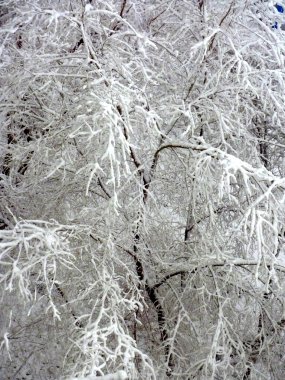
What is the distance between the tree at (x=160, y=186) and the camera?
388 centimetres

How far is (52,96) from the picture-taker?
481cm

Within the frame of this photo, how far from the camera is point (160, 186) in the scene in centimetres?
498

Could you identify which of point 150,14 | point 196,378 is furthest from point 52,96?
point 196,378

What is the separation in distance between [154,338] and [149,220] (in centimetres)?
124

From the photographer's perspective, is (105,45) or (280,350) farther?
(280,350)

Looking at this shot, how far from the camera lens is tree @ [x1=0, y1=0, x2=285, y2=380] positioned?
3.88 metres

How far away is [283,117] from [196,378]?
2.52 metres

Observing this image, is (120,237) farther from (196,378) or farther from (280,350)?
(280,350)

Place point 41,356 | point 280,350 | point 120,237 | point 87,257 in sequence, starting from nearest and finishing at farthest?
point 87,257 → point 120,237 → point 280,350 → point 41,356

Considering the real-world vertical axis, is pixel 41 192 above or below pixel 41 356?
above

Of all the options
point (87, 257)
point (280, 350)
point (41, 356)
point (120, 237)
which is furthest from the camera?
point (41, 356)

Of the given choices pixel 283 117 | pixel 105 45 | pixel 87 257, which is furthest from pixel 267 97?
pixel 87 257

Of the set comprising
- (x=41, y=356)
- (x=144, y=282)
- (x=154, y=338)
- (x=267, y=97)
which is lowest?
(x=41, y=356)

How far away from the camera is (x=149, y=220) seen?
4.54m
